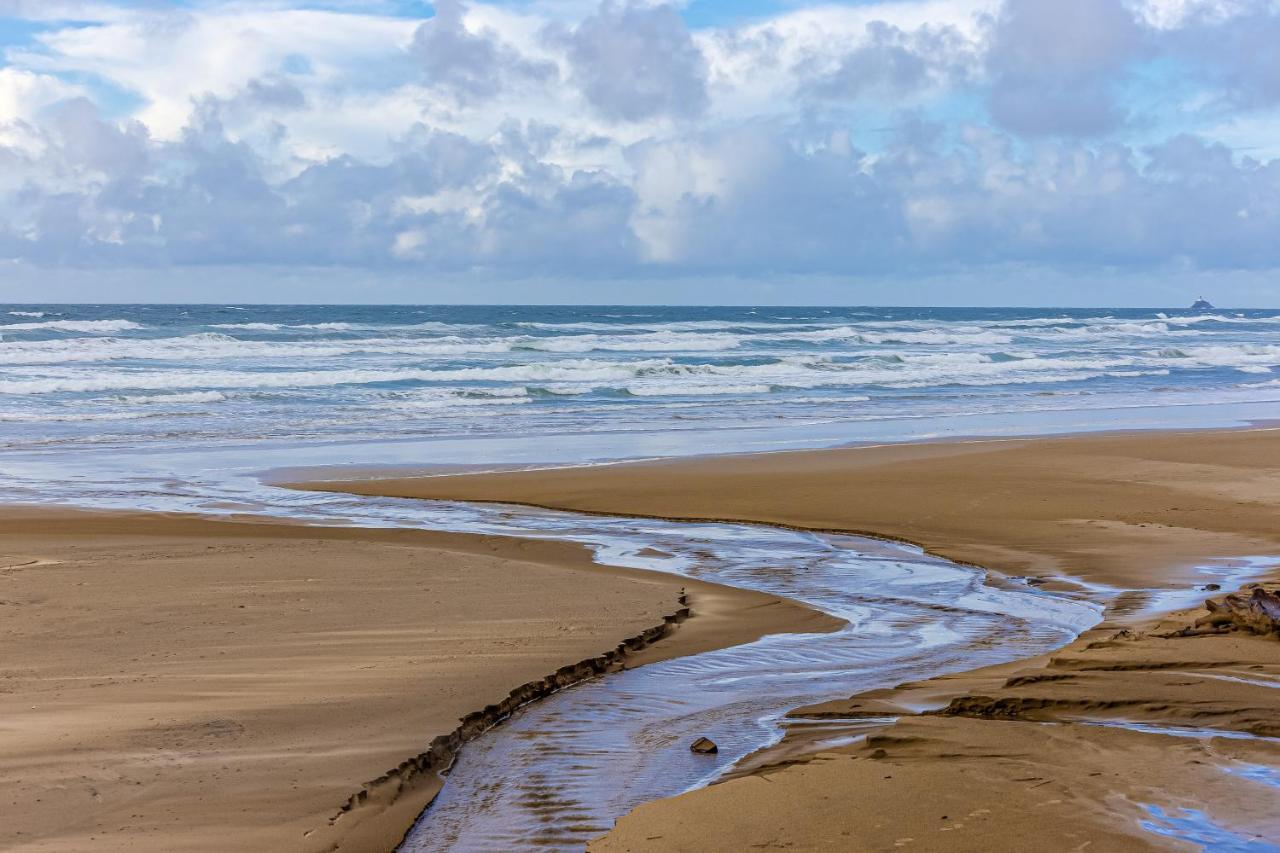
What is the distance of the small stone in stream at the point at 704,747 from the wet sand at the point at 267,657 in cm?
105

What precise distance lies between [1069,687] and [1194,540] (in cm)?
601

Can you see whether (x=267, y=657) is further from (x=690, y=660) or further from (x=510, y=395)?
(x=510, y=395)

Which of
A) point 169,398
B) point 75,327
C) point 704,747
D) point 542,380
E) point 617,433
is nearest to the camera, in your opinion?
point 704,747

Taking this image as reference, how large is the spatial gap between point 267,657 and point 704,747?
8.02ft

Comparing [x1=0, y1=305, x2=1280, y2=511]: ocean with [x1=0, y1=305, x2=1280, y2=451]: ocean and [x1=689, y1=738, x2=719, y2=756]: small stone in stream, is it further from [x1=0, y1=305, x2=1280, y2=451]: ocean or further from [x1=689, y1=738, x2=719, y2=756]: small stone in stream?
[x1=689, y1=738, x2=719, y2=756]: small stone in stream

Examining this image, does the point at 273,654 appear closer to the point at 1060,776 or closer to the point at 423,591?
the point at 423,591

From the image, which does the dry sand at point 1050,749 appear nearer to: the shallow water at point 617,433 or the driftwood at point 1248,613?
the driftwood at point 1248,613

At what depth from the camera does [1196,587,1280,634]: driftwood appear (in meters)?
6.30

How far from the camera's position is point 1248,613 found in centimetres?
640

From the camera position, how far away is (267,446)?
18.6 m

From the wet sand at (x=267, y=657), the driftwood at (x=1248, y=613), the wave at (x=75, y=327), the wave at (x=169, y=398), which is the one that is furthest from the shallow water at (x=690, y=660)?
the wave at (x=75, y=327)

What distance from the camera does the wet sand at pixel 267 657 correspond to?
13.5ft

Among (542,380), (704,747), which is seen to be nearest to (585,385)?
(542,380)

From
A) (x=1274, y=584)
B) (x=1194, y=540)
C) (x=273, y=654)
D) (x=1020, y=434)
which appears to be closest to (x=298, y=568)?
(x=273, y=654)
